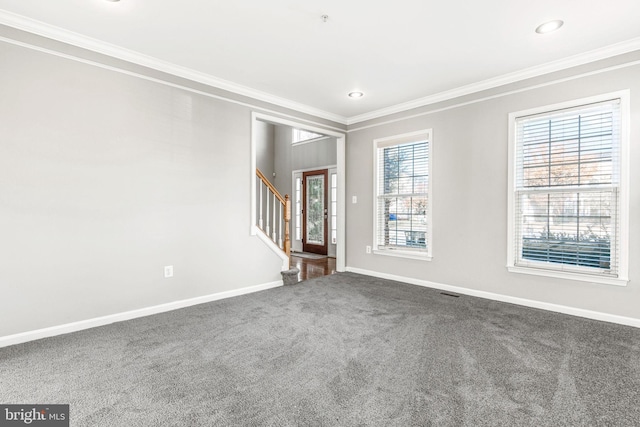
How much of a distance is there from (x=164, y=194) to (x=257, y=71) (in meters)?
1.60

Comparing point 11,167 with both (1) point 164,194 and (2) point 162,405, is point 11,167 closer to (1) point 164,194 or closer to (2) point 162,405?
(1) point 164,194

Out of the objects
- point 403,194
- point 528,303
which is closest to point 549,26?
point 403,194

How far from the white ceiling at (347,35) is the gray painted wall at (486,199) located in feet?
0.96

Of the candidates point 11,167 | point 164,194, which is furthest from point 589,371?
point 11,167

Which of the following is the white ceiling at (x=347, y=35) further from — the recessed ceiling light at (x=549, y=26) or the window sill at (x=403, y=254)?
the window sill at (x=403, y=254)

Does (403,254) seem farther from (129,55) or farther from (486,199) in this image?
(129,55)

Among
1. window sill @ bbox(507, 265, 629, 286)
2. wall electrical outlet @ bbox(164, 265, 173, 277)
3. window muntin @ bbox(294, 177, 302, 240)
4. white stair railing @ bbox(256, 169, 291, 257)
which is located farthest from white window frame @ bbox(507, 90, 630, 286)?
window muntin @ bbox(294, 177, 302, 240)

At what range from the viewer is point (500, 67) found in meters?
3.33

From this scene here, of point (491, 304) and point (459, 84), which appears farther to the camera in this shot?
point (459, 84)

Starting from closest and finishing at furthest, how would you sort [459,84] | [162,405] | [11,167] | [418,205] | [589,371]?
1. [162,405]
2. [589,371]
3. [11,167]
4. [459,84]
5. [418,205]

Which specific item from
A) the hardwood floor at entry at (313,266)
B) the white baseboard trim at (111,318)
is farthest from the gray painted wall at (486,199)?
the white baseboard trim at (111,318)

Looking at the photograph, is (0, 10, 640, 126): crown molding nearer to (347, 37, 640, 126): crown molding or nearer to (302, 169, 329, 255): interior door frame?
(347, 37, 640, 126): crown molding

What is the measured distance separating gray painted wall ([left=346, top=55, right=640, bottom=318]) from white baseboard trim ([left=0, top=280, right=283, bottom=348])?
7.77 ft

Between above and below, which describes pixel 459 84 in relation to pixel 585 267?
above
